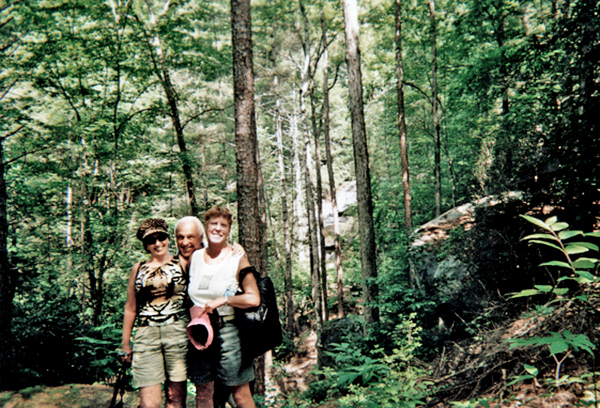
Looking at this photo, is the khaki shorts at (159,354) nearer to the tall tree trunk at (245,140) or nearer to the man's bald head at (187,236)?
the man's bald head at (187,236)

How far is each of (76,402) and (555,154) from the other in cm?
739

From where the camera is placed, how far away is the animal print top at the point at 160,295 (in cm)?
294

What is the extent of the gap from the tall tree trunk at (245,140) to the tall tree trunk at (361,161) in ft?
12.5

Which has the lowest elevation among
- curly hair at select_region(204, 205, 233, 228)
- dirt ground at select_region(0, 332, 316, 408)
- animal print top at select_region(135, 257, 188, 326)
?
dirt ground at select_region(0, 332, 316, 408)

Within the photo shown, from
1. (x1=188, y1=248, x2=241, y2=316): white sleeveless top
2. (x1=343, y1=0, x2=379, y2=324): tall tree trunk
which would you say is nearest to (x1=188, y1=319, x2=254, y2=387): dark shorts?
(x1=188, y1=248, x2=241, y2=316): white sleeveless top

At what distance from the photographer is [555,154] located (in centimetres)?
414

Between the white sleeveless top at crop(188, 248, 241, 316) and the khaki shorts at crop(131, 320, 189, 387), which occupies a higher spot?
the white sleeveless top at crop(188, 248, 241, 316)

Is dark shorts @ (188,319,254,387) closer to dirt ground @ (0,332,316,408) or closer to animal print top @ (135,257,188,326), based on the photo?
animal print top @ (135,257,188,326)

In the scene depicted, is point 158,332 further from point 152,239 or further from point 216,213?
point 216,213

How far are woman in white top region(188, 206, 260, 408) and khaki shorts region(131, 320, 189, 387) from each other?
17 cm

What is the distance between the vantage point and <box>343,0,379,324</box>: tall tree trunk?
7875 mm

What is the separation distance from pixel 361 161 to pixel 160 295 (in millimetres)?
6033

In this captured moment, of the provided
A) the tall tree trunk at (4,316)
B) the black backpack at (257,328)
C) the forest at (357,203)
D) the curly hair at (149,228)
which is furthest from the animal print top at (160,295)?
the tall tree trunk at (4,316)

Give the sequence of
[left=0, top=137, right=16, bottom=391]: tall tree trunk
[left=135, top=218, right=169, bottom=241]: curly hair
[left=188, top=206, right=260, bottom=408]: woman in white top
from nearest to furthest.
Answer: [left=188, top=206, right=260, bottom=408]: woman in white top < [left=135, top=218, right=169, bottom=241]: curly hair < [left=0, top=137, right=16, bottom=391]: tall tree trunk
